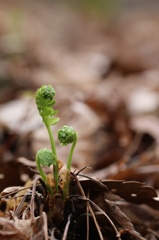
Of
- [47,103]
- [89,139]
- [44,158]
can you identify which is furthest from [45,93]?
[89,139]

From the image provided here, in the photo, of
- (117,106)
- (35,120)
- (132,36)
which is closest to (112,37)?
(132,36)

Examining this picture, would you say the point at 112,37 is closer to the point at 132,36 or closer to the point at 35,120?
the point at 132,36

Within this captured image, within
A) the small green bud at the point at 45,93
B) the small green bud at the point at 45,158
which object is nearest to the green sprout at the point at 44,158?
the small green bud at the point at 45,158

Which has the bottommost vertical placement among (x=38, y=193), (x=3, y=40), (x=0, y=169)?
(x=38, y=193)

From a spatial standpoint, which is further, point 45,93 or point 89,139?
point 89,139

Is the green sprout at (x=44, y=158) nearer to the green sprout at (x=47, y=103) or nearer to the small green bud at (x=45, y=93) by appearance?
the green sprout at (x=47, y=103)

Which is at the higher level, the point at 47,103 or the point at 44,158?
the point at 47,103

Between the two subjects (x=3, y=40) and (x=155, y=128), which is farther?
(x=3, y=40)

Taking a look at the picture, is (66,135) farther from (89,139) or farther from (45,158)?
(89,139)

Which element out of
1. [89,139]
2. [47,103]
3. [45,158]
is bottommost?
[45,158]

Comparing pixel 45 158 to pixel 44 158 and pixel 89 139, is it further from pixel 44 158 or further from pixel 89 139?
pixel 89 139

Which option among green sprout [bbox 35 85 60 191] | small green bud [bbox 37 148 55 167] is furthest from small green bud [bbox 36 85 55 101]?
small green bud [bbox 37 148 55 167]
